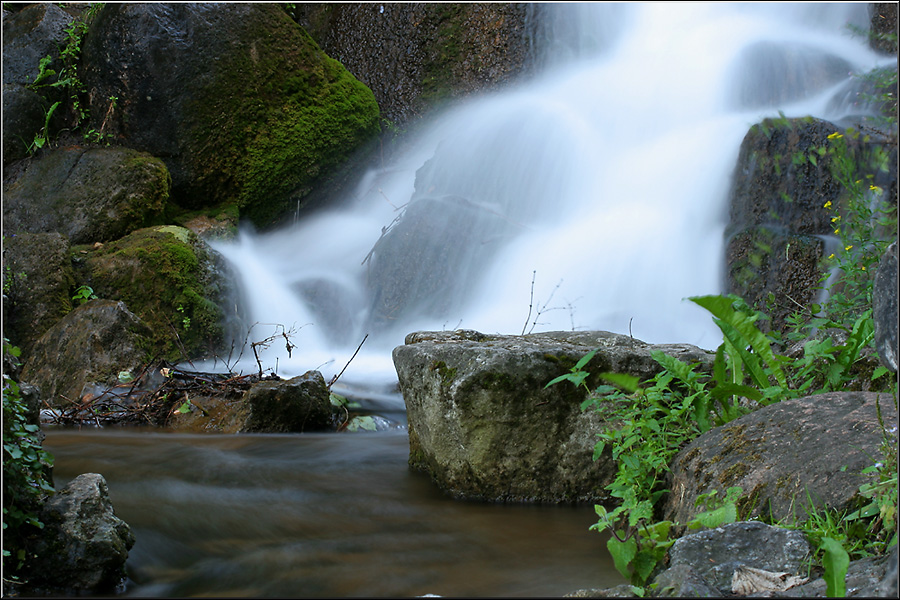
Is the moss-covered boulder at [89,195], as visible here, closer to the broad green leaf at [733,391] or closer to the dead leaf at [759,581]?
the broad green leaf at [733,391]

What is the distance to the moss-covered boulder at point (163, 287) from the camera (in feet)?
22.9

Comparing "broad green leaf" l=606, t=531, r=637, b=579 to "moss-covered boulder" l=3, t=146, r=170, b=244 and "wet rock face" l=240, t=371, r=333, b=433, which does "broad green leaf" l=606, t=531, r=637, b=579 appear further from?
"moss-covered boulder" l=3, t=146, r=170, b=244

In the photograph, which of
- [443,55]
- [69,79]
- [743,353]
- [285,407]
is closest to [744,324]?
[743,353]

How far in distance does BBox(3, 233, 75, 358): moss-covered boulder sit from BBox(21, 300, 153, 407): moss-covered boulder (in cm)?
40

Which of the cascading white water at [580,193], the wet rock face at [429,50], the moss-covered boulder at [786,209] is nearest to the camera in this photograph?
the moss-covered boulder at [786,209]

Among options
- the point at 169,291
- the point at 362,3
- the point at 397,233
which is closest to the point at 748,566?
the point at 169,291

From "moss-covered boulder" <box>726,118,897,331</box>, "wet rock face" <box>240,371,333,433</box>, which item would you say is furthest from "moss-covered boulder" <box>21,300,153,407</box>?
"moss-covered boulder" <box>726,118,897,331</box>

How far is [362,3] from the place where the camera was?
12.0 meters

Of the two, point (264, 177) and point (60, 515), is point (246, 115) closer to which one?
point (264, 177)

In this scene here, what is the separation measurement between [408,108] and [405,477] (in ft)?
28.3

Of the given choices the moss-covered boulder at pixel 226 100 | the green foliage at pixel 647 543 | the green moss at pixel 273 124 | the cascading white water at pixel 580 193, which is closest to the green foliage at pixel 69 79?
the moss-covered boulder at pixel 226 100

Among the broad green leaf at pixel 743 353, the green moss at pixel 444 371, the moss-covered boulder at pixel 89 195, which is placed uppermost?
the moss-covered boulder at pixel 89 195

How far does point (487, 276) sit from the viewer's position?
8.12 m

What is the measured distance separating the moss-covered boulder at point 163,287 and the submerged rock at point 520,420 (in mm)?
4129
